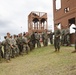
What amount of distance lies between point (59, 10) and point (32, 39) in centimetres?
710

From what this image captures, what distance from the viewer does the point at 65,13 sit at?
28984 millimetres

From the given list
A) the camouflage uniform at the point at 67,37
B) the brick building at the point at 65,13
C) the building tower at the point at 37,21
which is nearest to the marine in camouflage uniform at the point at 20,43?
the camouflage uniform at the point at 67,37

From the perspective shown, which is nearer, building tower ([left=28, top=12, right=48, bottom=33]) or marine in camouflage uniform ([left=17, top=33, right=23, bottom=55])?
marine in camouflage uniform ([left=17, top=33, right=23, bottom=55])

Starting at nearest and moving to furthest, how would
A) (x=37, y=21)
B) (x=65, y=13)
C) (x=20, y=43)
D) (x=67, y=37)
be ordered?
(x=20, y=43) < (x=67, y=37) < (x=65, y=13) < (x=37, y=21)

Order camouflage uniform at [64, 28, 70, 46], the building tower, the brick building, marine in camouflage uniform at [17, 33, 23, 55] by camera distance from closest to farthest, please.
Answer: marine in camouflage uniform at [17, 33, 23, 55] < camouflage uniform at [64, 28, 70, 46] < the brick building < the building tower

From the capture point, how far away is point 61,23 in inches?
1174

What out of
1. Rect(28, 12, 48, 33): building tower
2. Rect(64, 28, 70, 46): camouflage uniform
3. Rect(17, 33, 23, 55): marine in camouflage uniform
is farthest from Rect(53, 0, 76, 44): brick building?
Rect(28, 12, 48, 33): building tower

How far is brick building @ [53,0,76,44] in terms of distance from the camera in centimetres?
2680

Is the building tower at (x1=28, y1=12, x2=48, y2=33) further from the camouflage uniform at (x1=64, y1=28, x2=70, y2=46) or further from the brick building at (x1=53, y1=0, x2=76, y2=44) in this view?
the camouflage uniform at (x1=64, y1=28, x2=70, y2=46)

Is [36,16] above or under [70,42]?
above

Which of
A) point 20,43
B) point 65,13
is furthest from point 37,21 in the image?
point 20,43

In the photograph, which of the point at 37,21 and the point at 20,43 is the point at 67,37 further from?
the point at 37,21

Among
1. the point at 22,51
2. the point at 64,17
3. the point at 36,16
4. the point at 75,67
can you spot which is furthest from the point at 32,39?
the point at 36,16

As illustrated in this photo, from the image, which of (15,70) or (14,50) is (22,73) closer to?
(15,70)
